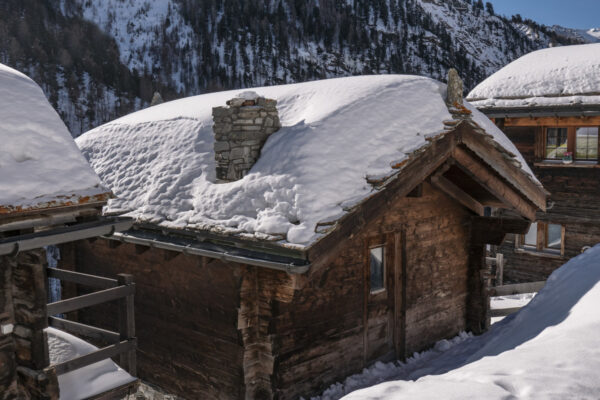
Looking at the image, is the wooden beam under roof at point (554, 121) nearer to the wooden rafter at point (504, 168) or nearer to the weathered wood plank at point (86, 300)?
the wooden rafter at point (504, 168)

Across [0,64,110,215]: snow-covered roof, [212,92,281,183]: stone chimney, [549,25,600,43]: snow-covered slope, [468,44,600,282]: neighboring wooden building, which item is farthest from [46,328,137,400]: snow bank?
[549,25,600,43]: snow-covered slope

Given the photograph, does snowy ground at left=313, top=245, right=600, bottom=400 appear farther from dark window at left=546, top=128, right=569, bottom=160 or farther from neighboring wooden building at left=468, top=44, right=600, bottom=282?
dark window at left=546, top=128, right=569, bottom=160

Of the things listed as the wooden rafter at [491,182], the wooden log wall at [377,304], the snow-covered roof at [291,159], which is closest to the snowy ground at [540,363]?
the wooden log wall at [377,304]

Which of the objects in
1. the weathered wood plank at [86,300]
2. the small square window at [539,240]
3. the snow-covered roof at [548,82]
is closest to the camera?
the weathered wood plank at [86,300]

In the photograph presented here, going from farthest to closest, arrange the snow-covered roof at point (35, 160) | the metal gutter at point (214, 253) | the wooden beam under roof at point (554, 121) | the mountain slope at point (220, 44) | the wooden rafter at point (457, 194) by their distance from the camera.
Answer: the mountain slope at point (220, 44)
the wooden beam under roof at point (554, 121)
the wooden rafter at point (457, 194)
the metal gutter at point (214, 253)
the snow-covered roof at point (35, 160)

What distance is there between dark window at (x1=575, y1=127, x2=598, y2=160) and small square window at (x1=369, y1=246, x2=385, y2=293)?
994cm

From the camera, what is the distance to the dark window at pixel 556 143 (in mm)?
15312

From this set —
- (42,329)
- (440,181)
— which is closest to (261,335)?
(42,329)

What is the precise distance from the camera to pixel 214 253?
6414mm

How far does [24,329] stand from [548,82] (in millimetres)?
15377

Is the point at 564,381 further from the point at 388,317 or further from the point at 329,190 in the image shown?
the point at 388,317

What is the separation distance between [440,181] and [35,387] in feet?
21.3

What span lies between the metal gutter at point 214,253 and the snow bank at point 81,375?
5.38 feet

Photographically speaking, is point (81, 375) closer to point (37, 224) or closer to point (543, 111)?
point (37, 224)
